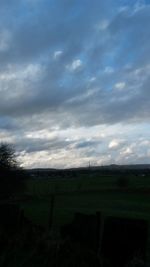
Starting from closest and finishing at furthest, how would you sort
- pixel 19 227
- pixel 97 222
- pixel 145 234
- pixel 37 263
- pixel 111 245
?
1. pixel 145 234
2. pixel 111 245
3. pixel 97 222
4. pixel 37 263
5. pixel 19 227

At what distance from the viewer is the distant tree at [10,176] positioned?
52.2 m

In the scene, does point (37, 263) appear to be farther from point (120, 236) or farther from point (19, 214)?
point (19, 214)

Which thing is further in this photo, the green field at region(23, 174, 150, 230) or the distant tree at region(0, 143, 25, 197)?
the distant tree at region(0, 143, 25, 197)

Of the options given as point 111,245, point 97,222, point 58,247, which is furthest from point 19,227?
point 111,245

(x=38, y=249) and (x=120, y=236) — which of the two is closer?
(x=120, y=236)

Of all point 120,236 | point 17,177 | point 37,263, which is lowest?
point 37,263

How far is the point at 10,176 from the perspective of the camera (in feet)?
174

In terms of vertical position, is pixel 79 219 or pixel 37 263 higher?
pixel 79 219

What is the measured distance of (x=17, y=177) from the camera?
175 feet

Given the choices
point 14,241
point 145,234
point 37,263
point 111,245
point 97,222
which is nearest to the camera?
point 145,234

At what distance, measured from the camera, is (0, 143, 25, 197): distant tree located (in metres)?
52.2

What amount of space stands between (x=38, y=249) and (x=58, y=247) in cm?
80

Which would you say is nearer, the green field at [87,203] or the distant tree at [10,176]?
the green field at [87,203]

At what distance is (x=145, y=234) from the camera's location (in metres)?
6.93
